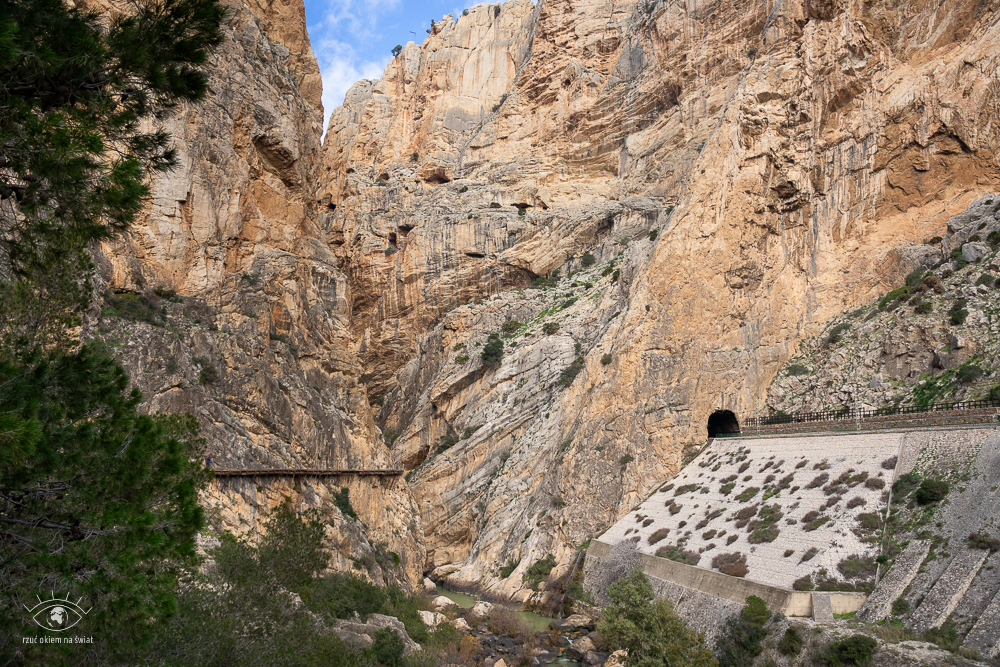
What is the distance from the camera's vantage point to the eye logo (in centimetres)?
652

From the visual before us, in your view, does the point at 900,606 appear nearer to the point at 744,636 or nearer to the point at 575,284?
the point at 744,636

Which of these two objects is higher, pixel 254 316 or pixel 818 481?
pixel 254 316

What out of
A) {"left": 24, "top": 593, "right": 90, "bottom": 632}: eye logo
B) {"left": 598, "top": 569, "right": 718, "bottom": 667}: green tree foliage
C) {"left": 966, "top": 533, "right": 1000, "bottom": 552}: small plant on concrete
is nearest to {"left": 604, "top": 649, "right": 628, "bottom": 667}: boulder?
{"left": 598, "top": 569, "right": 718, "bottom": 667}: green tree foliage

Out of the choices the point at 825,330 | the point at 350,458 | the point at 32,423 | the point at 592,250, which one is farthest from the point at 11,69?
the point at 592,250

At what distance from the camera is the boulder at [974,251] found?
3550 cm

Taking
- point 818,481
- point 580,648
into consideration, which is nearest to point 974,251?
point 818,481

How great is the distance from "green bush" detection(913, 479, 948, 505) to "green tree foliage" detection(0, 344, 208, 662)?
2386 centimetres

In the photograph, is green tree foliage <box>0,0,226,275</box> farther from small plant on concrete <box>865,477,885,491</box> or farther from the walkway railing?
the walkway railing

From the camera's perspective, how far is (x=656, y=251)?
144 feet

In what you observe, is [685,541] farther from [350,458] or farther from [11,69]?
[11,69]

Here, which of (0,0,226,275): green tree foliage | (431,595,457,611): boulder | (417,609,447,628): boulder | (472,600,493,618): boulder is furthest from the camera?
(431,595,457,611): boulder

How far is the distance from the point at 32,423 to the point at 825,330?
42.9 meters

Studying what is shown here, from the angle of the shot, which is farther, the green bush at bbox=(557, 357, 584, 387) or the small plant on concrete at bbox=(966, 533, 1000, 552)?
the green bush at bbox=(557, 357, 584, 387)

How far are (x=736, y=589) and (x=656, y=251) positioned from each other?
79.4 ft
